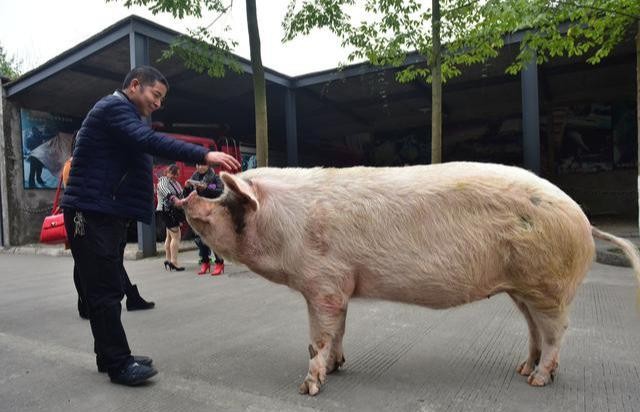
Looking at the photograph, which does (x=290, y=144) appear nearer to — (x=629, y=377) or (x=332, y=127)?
(x=332, y=127)

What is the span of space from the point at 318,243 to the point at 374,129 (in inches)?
772

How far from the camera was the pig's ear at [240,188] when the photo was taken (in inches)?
100

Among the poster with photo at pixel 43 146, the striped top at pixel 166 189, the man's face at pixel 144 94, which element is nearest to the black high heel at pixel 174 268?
the striped top at pixel 166 189

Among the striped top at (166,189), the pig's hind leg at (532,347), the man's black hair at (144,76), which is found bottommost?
the pig's hind leg at (532,347)

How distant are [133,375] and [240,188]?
1.37 m

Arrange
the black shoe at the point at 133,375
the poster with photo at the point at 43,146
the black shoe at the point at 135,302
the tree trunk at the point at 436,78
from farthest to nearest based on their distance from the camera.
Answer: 1. the poster with photo at the point at 43,146
2. the tree trunk at the point at 436,78
3. the black shoe at the point at 135,302
4. the black shoe at the point at 133,375

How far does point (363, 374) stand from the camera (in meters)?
2.90

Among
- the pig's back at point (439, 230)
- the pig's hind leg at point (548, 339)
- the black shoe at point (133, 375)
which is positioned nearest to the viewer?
the pig's back at point (439, 230)

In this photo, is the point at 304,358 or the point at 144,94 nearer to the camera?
the point at 144,94

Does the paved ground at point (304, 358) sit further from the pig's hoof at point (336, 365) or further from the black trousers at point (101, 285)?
the black trousers at point (101, 285)

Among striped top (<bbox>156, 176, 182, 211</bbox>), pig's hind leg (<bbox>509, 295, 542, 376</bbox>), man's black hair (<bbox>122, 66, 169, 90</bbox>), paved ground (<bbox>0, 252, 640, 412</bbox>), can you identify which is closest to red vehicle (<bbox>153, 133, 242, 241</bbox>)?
striped top (<bbox>156, 176, 182, 211</bbox>)

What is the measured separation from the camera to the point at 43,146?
556 inches

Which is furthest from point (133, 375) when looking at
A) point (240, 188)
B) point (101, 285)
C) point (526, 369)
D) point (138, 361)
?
point (526, 369)

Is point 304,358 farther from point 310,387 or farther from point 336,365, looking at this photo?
point 310,387
